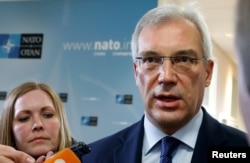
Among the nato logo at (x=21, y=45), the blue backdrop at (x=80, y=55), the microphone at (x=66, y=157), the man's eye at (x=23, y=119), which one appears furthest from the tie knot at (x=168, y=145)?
the nato logo at (x=21, y=45)

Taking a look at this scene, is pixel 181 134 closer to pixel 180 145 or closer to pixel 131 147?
pixel 180 145

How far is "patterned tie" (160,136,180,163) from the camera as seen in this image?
3.64ft

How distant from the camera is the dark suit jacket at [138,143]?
1.13 m

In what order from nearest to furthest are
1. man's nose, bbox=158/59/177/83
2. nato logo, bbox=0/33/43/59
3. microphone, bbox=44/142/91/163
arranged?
microphone, bbox=44/142/91/163 < man's nose, bbox=158/59/177/83 < nato logo, bbox=0/33/43/59

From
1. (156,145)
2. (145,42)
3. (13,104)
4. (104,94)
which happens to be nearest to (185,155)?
(156,145)

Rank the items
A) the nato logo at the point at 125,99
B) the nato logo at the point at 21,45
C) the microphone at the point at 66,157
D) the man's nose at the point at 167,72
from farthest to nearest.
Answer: the nato logo at the point at 21,45 → the nato logo at the point at 125,99 → the man's nose at the point at 167,72 → the microphone at the point at 66,157

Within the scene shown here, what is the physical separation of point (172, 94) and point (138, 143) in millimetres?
185

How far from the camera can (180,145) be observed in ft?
3.81

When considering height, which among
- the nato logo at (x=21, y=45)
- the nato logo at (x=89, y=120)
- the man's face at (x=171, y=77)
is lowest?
the nato logo at (x=89, y=120)

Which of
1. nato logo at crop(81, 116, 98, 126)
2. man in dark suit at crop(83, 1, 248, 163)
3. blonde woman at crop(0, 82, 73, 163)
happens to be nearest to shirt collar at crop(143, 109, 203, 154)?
man in dark suit at crop(83, 1, 248, 163)

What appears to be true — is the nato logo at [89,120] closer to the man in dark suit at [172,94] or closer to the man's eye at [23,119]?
A: the man's eye at [23,119]

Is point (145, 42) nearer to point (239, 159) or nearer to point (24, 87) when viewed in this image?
point (239, 159)

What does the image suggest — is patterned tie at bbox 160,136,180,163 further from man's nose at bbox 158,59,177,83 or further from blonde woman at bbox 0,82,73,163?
blonde woman at bbox 0,82,73,163

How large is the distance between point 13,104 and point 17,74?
2.17 m
